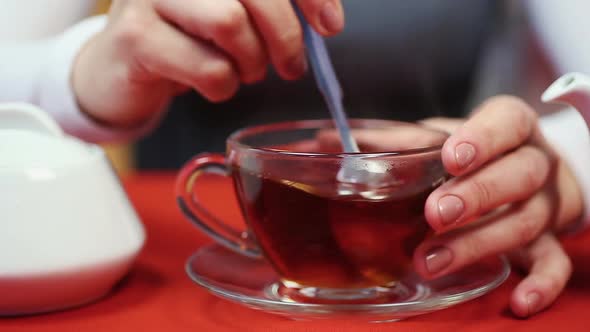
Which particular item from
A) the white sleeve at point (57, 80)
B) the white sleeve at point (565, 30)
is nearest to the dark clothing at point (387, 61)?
the white sleeve at point (565, 30)

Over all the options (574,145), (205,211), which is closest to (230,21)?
(205,211)

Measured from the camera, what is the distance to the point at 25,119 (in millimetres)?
514

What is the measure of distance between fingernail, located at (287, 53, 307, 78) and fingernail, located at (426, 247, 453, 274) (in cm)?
21

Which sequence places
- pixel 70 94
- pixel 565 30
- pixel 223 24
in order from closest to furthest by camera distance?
pixel 223 24
pixel 70 94
pixel 565 30

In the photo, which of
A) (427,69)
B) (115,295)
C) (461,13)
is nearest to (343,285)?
(115,295)

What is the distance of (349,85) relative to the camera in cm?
114

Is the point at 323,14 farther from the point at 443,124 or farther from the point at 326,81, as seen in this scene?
the point at 443,124

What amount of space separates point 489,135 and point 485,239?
0.26 feet

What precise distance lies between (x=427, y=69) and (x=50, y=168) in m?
0.73

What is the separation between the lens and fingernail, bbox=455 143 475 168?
439 mm

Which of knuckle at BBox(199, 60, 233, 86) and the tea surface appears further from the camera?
knuckle at BBox(199, 60, 233, 86)

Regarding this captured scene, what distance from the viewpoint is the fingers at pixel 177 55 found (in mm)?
558

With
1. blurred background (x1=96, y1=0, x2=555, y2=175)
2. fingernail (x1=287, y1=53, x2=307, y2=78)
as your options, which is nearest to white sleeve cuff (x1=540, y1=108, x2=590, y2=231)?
fingernail (x1=287, y1=53, x2=307, y2=78)

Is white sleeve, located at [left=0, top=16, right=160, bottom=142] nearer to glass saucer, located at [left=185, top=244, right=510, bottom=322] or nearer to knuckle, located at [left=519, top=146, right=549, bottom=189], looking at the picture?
glass saucer, located at [left=185, top=244, right=510, bottom=322]
